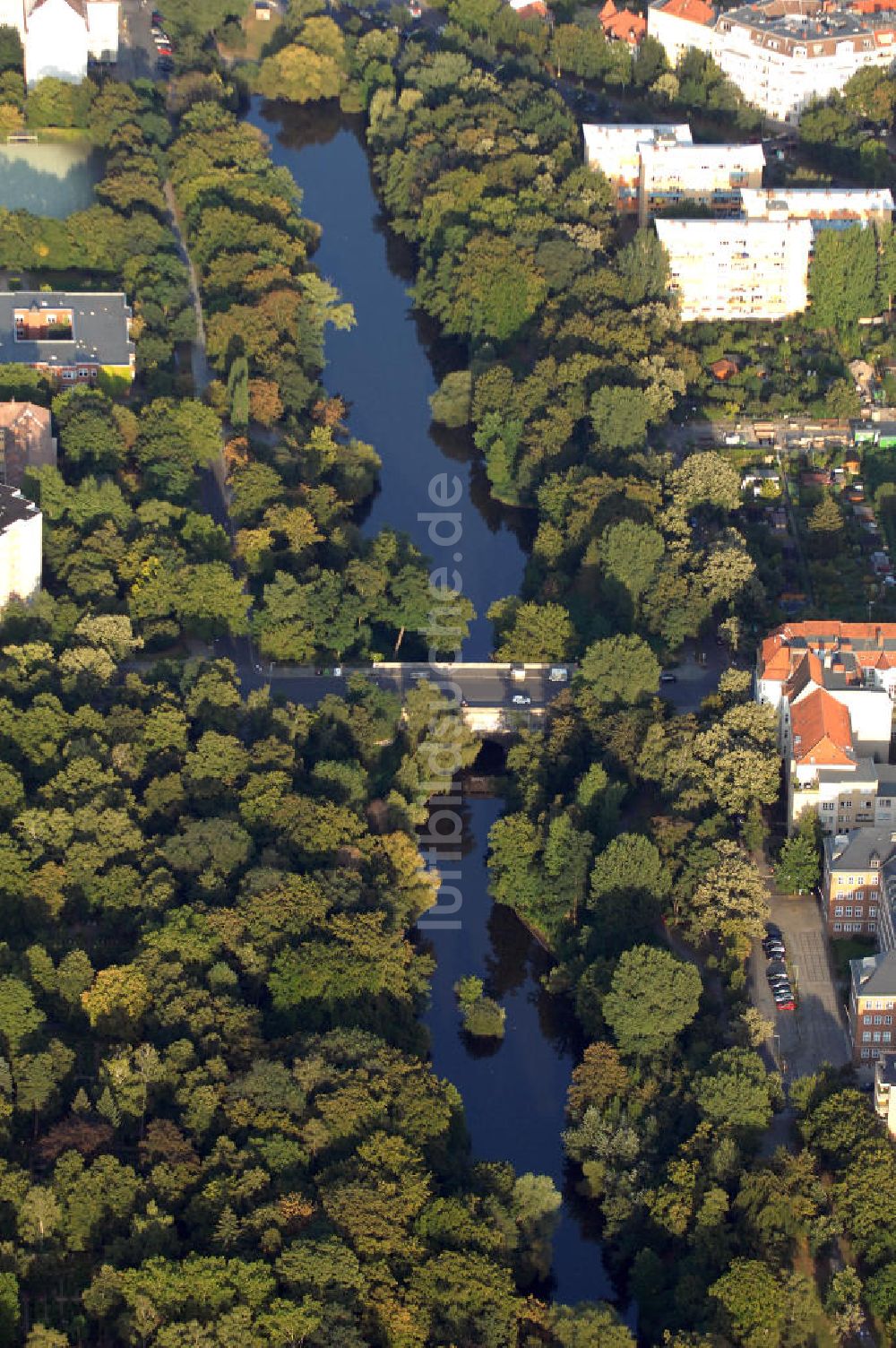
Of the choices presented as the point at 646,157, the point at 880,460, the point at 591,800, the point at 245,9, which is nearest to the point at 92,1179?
the point at 591,800

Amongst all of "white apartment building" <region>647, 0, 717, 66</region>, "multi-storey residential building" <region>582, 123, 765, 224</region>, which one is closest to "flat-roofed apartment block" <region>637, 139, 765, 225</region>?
"multi-storey residential building" <region>582, 123, 765, 224</region>

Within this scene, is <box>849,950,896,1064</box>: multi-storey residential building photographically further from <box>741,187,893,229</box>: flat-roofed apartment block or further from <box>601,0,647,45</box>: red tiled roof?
<box>601,0,647,45</box>: red tiled roof

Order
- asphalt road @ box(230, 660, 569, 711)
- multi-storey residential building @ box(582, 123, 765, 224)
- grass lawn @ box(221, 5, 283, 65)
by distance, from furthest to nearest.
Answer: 1. grass lawn @ box(221, 5, 283, 65)
2. multi-storey residential building @ box(582, 123, 765, 224)
3. asphalt road @ box(230, 660, 569, 711)

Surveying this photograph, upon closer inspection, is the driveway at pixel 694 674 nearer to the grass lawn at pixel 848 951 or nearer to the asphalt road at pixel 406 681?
the asphalt road at pixel 406 681

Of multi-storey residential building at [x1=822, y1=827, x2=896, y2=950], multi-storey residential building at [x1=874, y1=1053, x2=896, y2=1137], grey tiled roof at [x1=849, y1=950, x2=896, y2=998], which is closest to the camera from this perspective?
multi-storey residential building at [x1=874, y1=1053, x2=896, y2=1137]

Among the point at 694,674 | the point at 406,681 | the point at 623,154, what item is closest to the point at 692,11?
the point at 623,154

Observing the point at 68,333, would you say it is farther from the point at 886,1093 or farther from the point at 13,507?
the point at 886,1093
